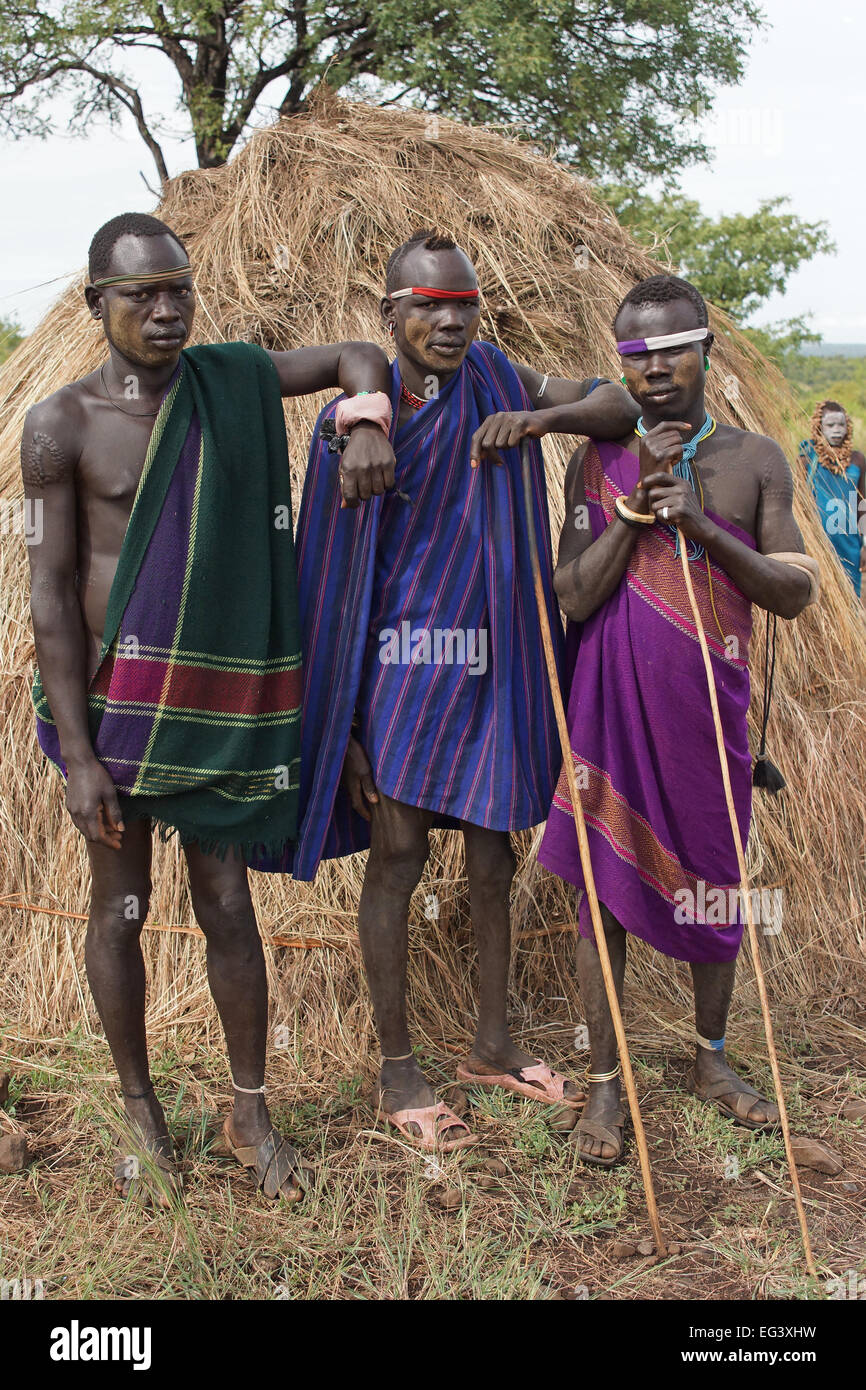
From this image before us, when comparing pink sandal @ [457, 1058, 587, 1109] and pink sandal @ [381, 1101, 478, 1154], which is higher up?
pink sandal @ [457, 1058, 587, 1109]

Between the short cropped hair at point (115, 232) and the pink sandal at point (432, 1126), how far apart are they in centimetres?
219

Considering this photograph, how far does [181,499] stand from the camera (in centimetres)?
275

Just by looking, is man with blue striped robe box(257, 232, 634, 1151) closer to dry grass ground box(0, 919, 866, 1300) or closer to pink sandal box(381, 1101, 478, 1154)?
pink sandal box(381, 1101, 478, 1154)

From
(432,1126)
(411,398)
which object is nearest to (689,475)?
(411,398)

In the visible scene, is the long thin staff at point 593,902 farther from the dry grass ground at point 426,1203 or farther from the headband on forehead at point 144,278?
the headband on forehead at point 144,278

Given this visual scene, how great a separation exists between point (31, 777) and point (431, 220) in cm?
255

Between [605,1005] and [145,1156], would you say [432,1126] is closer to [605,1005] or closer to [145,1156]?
[605,1005]

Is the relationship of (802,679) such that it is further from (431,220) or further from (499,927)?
(431,220)

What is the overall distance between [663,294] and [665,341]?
0.12 metres

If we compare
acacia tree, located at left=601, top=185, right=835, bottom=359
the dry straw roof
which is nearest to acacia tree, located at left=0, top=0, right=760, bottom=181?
acacia tree, located at left=601, top=185, right=835, bottom=359

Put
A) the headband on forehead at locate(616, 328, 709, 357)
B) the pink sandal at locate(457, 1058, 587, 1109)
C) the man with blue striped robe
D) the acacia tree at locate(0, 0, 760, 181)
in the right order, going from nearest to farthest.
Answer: the headband on forehead at locate(616, 328, 709, 357) < the man with blue striped robe < the pink sandal at locate(457, 1058, 587, 1109) < the acacia tree at locate(0, 0, 760, 181)

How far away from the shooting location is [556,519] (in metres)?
4.18

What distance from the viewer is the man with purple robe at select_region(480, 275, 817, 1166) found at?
2920mm

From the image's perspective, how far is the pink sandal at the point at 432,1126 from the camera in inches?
122
